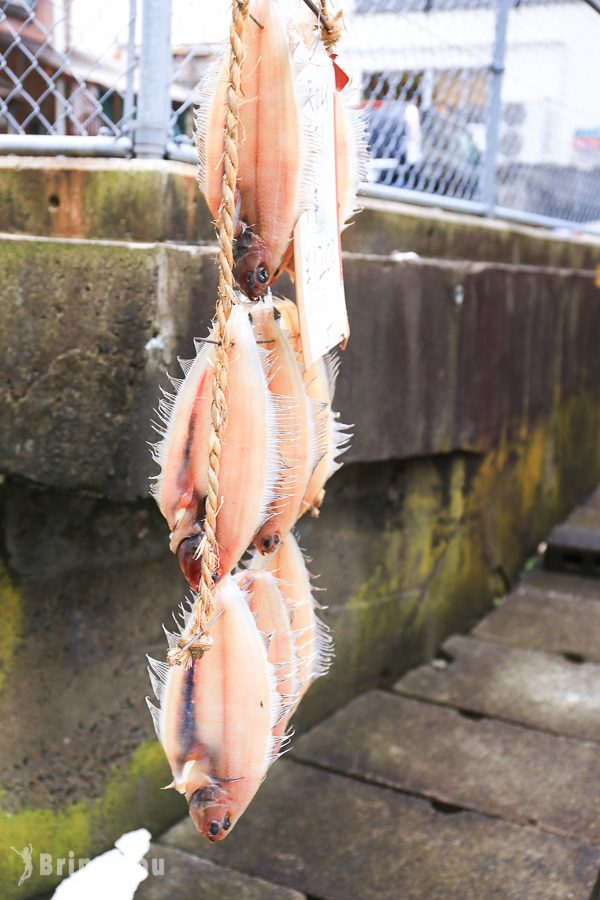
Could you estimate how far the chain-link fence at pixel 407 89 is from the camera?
6.98ft

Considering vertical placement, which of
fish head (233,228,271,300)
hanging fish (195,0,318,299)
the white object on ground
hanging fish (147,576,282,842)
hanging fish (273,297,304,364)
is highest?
hanging fish (195,0,318,299)

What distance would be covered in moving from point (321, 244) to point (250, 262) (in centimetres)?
19

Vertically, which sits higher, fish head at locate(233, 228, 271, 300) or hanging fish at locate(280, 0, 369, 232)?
hanging fish at locate(280, 0, 369, 232)

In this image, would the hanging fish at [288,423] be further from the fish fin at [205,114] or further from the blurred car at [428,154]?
the blurred car at [428,154]

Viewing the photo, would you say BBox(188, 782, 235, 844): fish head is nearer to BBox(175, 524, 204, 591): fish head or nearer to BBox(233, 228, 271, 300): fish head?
BBox(175, 524, 204, 591): fish head

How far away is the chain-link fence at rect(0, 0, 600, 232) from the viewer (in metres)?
2.13

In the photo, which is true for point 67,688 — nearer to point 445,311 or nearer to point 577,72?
point 445,311

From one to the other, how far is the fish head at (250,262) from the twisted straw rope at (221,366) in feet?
0.24

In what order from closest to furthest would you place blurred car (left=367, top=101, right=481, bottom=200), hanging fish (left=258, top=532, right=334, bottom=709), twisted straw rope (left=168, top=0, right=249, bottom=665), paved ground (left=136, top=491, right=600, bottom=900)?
twisted straw rope (left=168, top=0, right=249, bottom=665) → hanging fish (left=258, top=532, right=334, bottom=709) → paved ground (left=136, top=491, right=600, bottom=900) → blurred car (left=367, top=101, right=481, bottom=200)

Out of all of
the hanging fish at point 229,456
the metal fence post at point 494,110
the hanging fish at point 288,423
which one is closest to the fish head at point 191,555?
the hanging fish at point 229,456

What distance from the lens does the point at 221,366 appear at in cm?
121

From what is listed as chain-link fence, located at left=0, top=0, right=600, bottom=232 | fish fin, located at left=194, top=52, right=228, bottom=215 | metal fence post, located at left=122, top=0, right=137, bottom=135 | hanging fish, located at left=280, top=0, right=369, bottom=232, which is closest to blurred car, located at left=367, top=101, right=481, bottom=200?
chain-link fence, located at left=0, top=0, right=600, bottom=232

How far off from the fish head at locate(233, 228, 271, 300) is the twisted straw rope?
0.07 metres

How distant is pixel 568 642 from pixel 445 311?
1.37 metres
